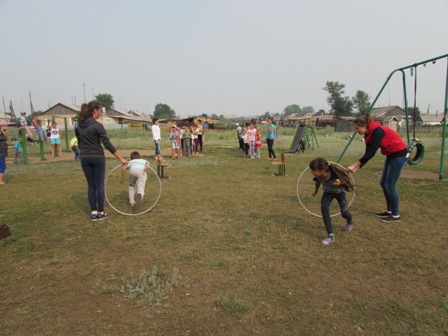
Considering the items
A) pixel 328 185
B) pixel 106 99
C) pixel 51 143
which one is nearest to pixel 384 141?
pixel 328 185

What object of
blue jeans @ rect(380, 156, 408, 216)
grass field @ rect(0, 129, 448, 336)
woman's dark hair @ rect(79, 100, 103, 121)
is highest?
woman's dark hair @ rect(79, 100, 103, 121)

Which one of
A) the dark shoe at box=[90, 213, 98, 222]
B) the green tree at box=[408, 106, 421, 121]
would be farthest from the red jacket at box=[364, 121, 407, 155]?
the green tree at box=[408, 106, 421, 121]

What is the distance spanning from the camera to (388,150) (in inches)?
208

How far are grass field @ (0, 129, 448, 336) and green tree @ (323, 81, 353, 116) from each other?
7981 cm

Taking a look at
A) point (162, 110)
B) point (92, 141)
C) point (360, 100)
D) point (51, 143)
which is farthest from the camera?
point (162, 110)

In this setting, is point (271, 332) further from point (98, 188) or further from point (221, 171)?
point (221, 171)

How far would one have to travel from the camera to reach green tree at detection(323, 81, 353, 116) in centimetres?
7975

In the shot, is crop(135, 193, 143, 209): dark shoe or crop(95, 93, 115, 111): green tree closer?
crop(135, 193, 143, 209): dark shoe

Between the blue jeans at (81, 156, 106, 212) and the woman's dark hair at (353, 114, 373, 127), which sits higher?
the woman's dark hair at (353, 114, 373, 127)

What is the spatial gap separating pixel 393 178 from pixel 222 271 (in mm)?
3636

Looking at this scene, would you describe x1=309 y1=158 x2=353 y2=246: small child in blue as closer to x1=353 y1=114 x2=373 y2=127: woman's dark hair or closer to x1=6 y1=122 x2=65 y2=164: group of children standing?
x1=353 y1=114 x2=373 y2=127: woman's dark hair

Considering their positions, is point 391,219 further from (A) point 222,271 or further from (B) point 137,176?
(B) point 137,176

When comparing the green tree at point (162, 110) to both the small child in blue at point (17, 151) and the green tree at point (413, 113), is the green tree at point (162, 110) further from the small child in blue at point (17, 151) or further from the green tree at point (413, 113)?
the small child in blue at point (17, 151)

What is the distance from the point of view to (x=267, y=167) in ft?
38.7
